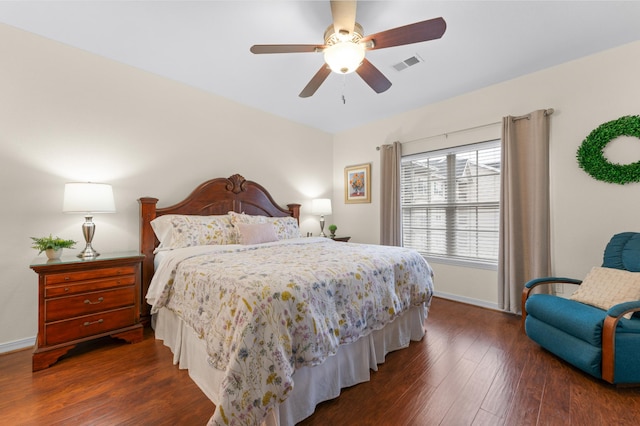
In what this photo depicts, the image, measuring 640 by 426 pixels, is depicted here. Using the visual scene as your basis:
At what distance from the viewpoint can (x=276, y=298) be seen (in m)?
1.35

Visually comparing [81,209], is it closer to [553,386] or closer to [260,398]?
[260,398]

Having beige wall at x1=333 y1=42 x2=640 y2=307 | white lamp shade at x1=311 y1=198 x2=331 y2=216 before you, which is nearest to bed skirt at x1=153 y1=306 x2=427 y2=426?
beige wall at x1=333 y1=42 x2=640 y2=307

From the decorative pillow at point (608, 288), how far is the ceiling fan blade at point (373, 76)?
2.35m

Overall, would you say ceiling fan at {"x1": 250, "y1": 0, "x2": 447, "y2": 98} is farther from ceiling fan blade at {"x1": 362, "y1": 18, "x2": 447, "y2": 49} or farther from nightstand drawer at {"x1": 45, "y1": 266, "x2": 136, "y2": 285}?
nightstand drawer at {"x1": 45, "y1": 266, "x2": 136, "y2": 285}

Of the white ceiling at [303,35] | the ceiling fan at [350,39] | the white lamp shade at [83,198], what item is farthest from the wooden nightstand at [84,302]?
the ceiling fan at [350,39]

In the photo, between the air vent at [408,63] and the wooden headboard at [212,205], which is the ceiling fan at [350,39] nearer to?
the air vent at [408,63]

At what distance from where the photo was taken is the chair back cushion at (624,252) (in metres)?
2.12

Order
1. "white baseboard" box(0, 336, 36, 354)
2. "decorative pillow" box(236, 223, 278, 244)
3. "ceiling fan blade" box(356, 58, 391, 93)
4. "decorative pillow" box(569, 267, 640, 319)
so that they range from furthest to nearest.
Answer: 1. "decorative pillow" box(236, 223, 278, 244)
2. "white baseboard" box(0, 336, 36, 354)
3. "ceiling fan blade" box(356, 58, 391, 93)
4. "decorative pillow" box(569, 267, 640, 319)

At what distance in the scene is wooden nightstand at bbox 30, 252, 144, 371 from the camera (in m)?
1.99

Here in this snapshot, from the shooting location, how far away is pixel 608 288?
2.04 meters

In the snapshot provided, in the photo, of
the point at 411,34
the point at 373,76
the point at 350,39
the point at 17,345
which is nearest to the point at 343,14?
the point at 350,39

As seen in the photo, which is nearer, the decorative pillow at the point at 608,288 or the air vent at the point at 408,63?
the decorative pillow at the point at 608,288

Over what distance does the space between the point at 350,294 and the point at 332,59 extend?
1613 millimetres

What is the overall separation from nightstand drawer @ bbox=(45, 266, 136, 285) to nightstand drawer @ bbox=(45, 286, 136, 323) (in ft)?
0.43
